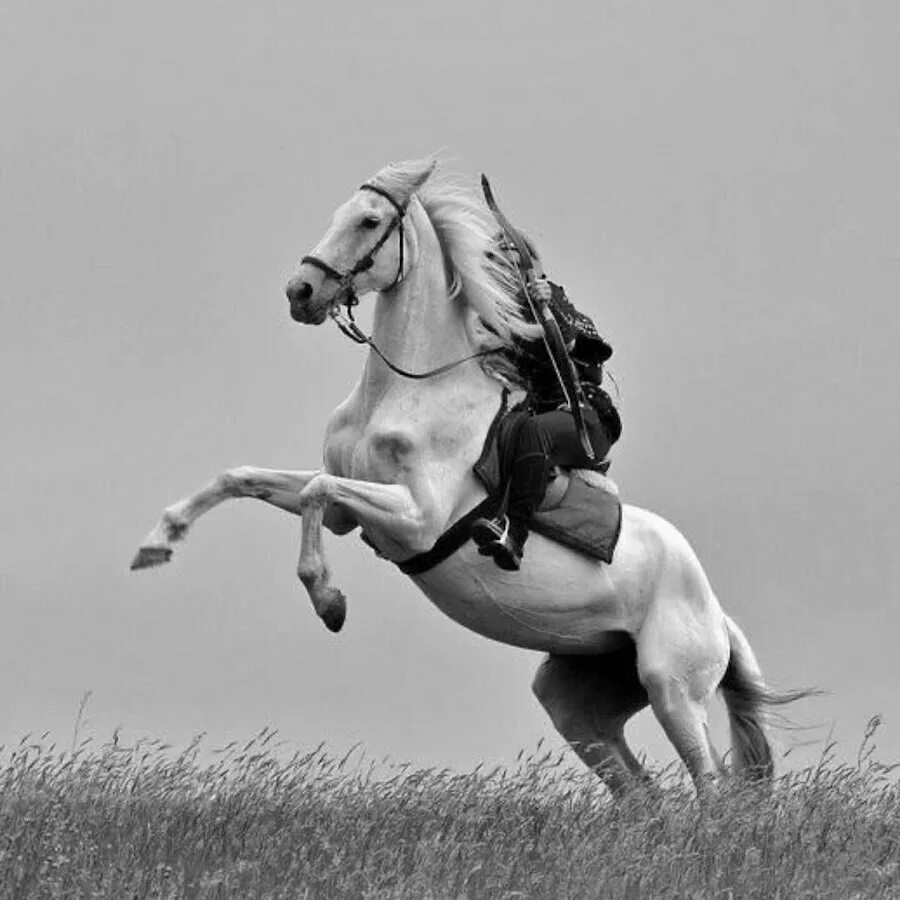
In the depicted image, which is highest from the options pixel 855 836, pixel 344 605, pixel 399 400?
pixel 399 400

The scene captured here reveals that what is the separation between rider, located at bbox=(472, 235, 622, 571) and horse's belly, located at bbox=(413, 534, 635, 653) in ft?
0.88

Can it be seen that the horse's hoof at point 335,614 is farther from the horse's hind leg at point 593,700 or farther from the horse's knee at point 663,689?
Answer: the horse's hind leg at point 593,700

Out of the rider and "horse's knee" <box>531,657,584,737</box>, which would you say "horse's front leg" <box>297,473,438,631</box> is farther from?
"horse's knee" <box>531,657,584,737</box>

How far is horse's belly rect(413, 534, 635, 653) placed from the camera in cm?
1495

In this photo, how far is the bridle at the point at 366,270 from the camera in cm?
1436

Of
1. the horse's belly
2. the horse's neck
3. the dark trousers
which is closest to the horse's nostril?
the horse's neck

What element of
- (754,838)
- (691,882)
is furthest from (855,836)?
(691,882)

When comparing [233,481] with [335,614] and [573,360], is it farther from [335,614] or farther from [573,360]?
[573,360]

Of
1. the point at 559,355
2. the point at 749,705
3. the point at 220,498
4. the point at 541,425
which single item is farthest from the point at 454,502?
the point at 749,705

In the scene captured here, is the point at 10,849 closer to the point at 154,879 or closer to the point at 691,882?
the point at 154,879

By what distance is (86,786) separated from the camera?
535 inches

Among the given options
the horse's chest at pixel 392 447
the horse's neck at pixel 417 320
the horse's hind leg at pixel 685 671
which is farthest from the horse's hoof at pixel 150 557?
the horse's hind leg at pixel 685 671

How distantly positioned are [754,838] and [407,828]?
1674 millimetres

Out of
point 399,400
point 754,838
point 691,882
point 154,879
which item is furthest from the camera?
point 399,400
